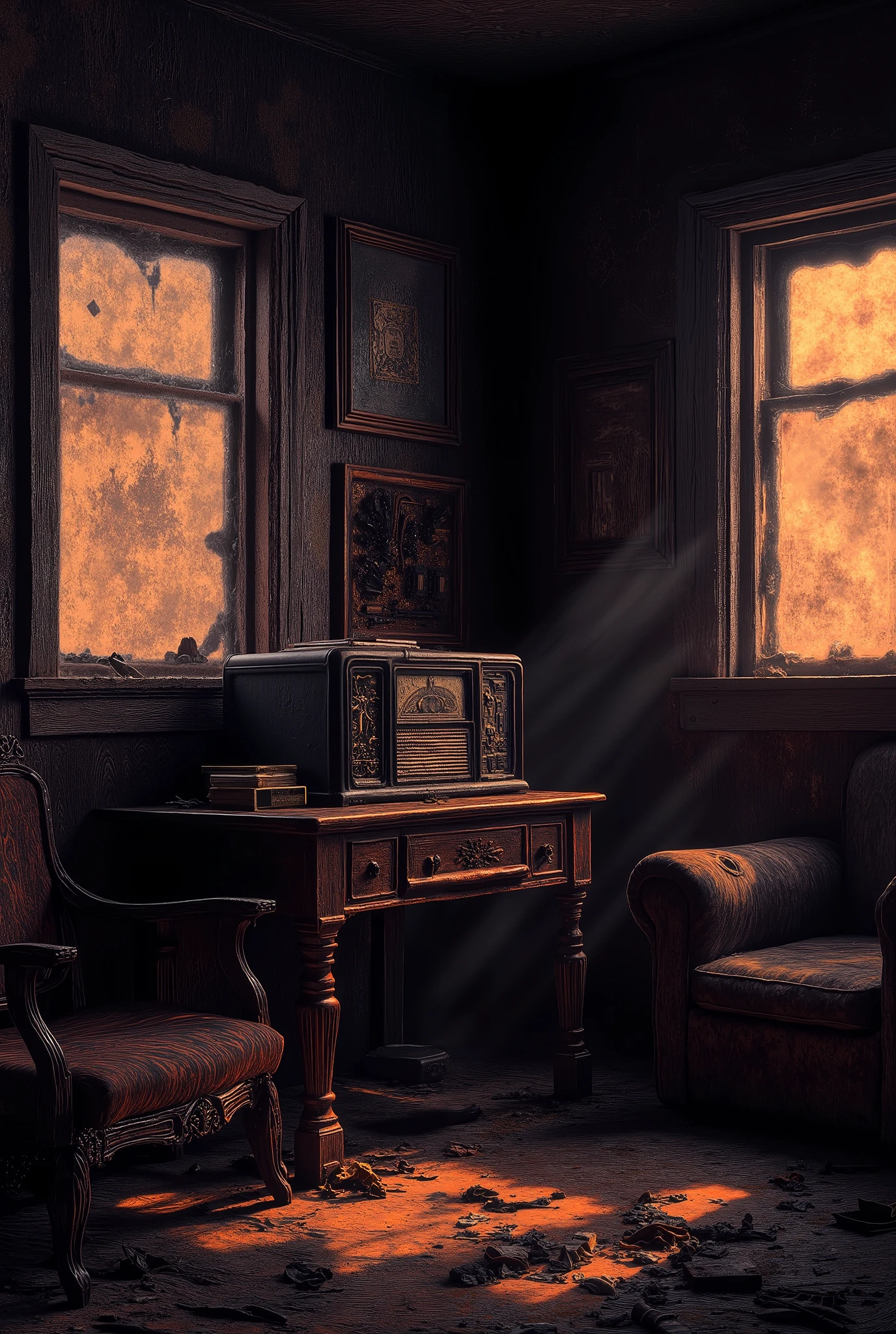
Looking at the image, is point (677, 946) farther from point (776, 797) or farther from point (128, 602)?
point (128, 602)

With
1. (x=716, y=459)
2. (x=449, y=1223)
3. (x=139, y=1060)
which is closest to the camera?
(x=139, y=1060)

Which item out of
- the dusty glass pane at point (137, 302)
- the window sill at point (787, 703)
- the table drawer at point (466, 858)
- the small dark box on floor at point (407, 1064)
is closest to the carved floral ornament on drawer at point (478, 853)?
the table drawer at point (466, 858)

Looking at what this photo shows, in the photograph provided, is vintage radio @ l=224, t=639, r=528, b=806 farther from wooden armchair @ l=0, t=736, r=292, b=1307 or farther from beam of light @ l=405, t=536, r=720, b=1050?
beam of light @ l=405, t=536, r=720, b=1050

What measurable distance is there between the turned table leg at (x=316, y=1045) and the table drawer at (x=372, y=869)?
0.15m

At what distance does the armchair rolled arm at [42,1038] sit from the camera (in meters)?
3.02

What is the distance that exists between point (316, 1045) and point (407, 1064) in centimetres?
110

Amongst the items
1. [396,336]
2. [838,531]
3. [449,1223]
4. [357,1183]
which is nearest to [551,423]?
[396,336]

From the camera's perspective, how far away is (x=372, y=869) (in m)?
3.87

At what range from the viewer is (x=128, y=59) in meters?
4.35

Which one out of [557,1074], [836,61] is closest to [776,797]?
[557,1074]

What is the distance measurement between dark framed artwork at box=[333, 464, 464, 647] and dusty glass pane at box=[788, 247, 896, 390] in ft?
4.09

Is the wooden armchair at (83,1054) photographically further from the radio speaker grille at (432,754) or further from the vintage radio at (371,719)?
the radio speaker grille at (432,754)

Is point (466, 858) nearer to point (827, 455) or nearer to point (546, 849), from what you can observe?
point (546, 849)

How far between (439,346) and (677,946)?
228 cm
